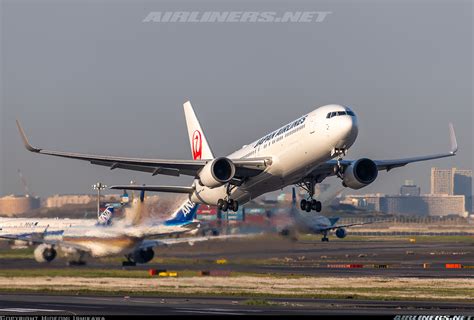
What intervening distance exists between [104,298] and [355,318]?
1405cm

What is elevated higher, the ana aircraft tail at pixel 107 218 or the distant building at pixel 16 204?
the distant building at pixel 16 204

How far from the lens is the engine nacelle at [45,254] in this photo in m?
61.5

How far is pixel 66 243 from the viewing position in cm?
6212

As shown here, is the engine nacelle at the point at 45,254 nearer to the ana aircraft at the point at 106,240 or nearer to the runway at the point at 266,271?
the ana aircraft at the point at 106,240

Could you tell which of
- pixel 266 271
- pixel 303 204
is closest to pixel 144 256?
pixel 266 271

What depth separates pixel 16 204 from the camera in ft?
306

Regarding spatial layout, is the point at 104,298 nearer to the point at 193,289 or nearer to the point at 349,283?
the point at 193,289

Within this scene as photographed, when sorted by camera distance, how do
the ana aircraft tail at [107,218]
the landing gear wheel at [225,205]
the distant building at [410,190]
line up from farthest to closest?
the distant building at [410,190]
the ana aircraft tail at [107,218]
the landing gear wheel at [225,205]

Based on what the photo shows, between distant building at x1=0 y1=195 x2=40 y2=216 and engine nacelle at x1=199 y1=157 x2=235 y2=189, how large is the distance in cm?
3259

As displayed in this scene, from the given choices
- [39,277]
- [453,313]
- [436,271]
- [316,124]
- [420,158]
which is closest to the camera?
[453,313]

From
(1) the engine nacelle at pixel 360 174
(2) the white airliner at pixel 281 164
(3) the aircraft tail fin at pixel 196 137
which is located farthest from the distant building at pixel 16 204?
(1) the engine nacelle at pixel 360 174

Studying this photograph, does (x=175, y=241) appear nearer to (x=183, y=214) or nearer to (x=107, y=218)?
(x=183, y=214)

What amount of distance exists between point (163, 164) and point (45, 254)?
34.1 feet

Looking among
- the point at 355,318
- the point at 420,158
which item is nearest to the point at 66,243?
the point at 420,158
